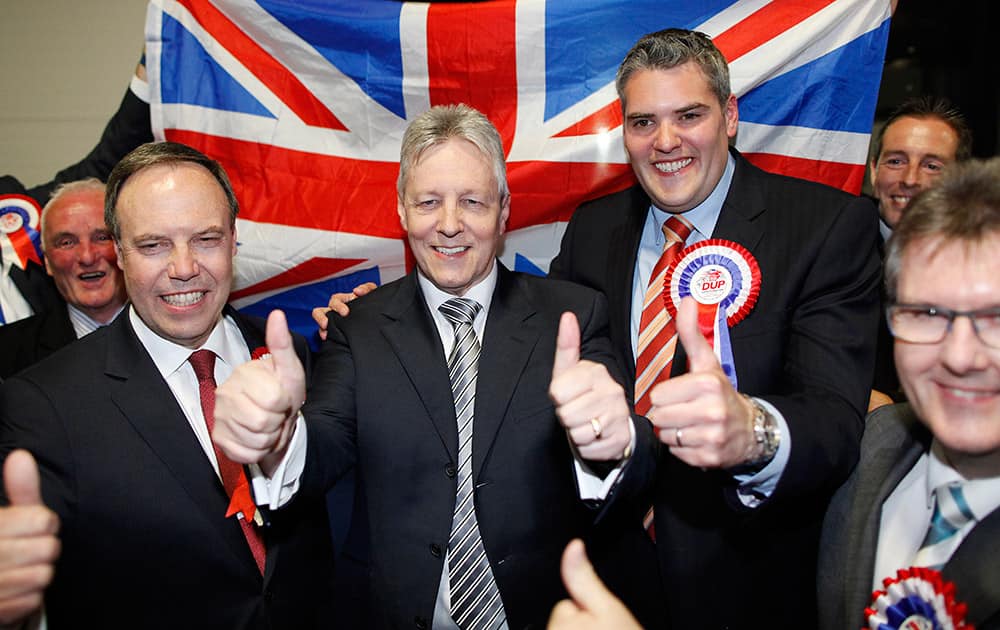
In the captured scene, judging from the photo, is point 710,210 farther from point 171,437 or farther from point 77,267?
point 77,267

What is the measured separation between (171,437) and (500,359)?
2.63ft

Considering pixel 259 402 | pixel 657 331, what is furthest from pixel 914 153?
pixel 259 402

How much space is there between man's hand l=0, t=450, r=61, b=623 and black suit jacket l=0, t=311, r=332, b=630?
1.51 ft

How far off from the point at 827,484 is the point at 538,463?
64 cm

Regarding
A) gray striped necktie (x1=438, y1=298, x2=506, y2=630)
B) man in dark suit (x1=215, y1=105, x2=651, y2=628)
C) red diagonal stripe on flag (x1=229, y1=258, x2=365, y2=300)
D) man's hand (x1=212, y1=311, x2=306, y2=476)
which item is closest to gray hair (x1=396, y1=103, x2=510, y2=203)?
man in dark suit (x1=215, y1=105, x2=651, y2=628)

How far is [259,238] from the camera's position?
2945mm

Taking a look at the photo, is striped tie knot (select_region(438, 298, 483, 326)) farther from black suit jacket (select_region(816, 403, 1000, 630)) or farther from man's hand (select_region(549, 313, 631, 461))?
black suit jacket (select_region(816, 403, 1000, 630))

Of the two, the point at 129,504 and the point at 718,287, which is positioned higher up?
the point at 718,287

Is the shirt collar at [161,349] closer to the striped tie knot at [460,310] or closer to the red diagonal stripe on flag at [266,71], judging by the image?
the striped tie knot at [460,310]

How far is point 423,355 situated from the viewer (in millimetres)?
1904

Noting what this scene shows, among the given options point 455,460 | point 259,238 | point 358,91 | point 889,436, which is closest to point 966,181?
point 889,436

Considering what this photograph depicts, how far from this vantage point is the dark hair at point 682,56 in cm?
212

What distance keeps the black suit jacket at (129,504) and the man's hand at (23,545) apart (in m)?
0.46

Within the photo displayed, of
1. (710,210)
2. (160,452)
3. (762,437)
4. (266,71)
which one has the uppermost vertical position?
(266,71)
